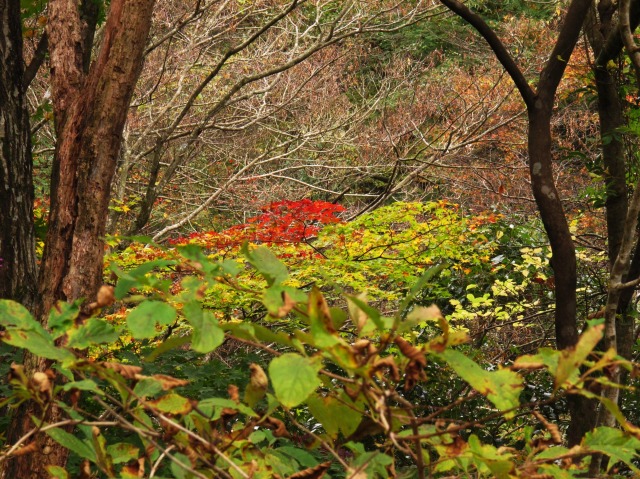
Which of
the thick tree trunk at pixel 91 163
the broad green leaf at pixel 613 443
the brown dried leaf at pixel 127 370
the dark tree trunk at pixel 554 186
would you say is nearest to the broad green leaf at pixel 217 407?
the brown dried leaf at pixel 127 370

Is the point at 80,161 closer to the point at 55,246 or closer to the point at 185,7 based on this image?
the point at 55,246

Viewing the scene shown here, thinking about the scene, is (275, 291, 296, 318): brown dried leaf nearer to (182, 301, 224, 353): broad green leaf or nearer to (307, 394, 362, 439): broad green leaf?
(182, 301, 224, 353): broad green leaf

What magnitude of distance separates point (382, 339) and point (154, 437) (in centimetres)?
31

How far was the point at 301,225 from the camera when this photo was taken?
6918mm

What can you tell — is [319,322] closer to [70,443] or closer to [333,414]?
[333,414]

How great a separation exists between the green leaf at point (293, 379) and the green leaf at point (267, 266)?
115 millimetres

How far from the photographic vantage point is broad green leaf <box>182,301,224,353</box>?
874mm

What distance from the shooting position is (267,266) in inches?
38.0

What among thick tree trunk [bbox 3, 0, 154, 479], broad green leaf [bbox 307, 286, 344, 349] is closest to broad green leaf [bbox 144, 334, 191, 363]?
broad green leaf [bbox 307, 286, 344, 349]

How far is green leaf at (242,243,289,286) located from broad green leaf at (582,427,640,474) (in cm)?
47

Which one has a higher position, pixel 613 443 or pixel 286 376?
pixel 286 376

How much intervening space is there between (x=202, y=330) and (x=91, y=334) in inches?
6.2

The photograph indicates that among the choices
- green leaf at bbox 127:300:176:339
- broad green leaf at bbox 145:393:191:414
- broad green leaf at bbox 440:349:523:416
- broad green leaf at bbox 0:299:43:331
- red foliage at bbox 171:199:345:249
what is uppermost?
green leaf at bbox 127:300:176:339

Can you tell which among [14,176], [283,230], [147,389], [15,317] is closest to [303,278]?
[283,230]
